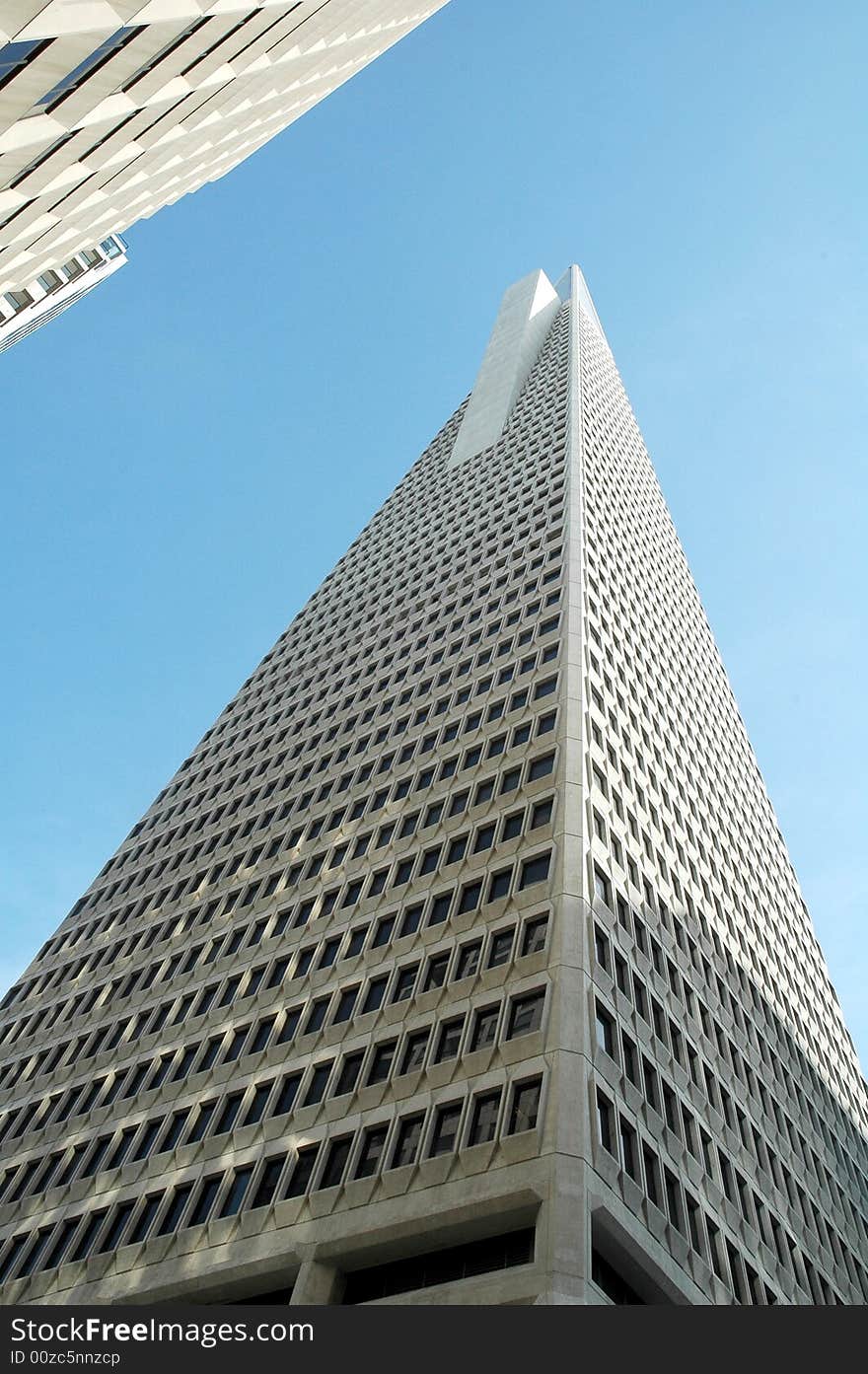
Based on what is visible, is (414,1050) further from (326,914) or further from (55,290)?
(55,290)

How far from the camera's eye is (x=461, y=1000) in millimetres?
32156

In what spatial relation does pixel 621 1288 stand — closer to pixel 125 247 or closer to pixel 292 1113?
pixel 292 1113

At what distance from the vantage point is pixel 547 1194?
80.0 feet

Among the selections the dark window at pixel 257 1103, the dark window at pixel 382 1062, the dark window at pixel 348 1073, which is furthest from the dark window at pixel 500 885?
the dark window at pixel 257 1103

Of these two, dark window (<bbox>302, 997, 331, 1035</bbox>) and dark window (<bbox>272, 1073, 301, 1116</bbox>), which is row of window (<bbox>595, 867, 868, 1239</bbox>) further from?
dark window (<bbox>272, 1073, 301, 1116</bbox>)

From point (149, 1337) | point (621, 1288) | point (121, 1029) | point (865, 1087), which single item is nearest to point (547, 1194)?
point (621, 1288)

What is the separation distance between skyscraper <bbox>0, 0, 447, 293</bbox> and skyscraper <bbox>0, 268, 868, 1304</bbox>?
81.1ft

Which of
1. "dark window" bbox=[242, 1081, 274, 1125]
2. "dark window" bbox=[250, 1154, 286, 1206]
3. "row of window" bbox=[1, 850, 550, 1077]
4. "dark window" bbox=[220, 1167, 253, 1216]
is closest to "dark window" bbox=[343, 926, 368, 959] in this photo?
"row of window" bbox=[1, 850, 550, 1077]

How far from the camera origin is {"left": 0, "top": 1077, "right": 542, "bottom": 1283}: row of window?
2762 cm

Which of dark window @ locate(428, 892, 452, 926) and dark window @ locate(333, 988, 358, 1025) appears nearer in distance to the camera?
dark window @ locate(333, 988, 358, 1025)

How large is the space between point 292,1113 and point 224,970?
11.9 metres

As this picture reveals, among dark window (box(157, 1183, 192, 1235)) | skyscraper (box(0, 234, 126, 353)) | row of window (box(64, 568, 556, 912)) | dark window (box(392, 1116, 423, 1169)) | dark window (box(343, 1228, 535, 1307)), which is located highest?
skyscraper (box(0, 234, 126, 353))

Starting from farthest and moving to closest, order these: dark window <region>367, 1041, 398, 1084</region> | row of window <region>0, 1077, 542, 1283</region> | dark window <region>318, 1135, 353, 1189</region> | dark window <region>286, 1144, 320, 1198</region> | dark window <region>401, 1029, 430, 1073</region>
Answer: dark window <region>367, 1041, 398, 1084</region>
dark window <region>401, 1029, 430, 1073</region>
dark window <region>286, 1144, 320, 1198</region>
dark window <region>318, 1135, 353, 1189</region>
row of window <region>0, 1077, 542, 1283</region>

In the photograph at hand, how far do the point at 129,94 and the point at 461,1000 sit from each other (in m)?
26.4
